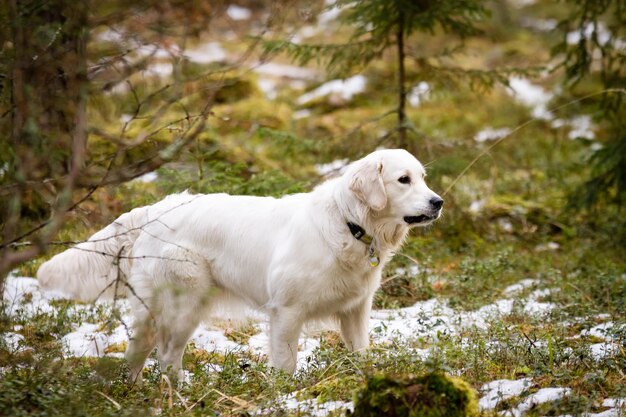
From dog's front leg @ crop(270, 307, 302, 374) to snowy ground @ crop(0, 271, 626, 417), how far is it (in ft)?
1.43

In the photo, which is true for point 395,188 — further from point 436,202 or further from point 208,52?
point 208,52

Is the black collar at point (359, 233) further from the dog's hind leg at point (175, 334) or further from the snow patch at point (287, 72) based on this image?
the snow patch at point (287, 72)

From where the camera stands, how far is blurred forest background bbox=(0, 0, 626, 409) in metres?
3.29

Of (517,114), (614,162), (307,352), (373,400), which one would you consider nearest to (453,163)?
(614,162)

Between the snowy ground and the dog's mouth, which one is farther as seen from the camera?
the dog's mouth

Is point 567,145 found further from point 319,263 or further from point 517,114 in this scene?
point 319,263

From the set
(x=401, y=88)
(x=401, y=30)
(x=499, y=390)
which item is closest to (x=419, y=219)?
(x=499, y=390)

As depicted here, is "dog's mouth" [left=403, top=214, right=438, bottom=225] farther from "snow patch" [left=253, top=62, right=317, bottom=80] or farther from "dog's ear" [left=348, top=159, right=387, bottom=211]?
"snow patch" [left=253, top=62, right=317, bottom=80]

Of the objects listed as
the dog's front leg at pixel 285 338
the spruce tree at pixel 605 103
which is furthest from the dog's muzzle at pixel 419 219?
the spruce tree at pixel 605 103

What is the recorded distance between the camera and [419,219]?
484 centimetres

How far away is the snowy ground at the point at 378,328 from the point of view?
4.65 meters

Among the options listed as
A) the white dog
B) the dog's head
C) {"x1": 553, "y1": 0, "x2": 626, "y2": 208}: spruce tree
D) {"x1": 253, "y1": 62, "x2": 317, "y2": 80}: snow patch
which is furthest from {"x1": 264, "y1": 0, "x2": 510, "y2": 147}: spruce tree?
{"x1": 253, "y1": 62, "x2": 317, "y2": 80}: snow patch

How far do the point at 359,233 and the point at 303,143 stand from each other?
3.55m

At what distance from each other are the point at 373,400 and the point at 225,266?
7.11 feet
